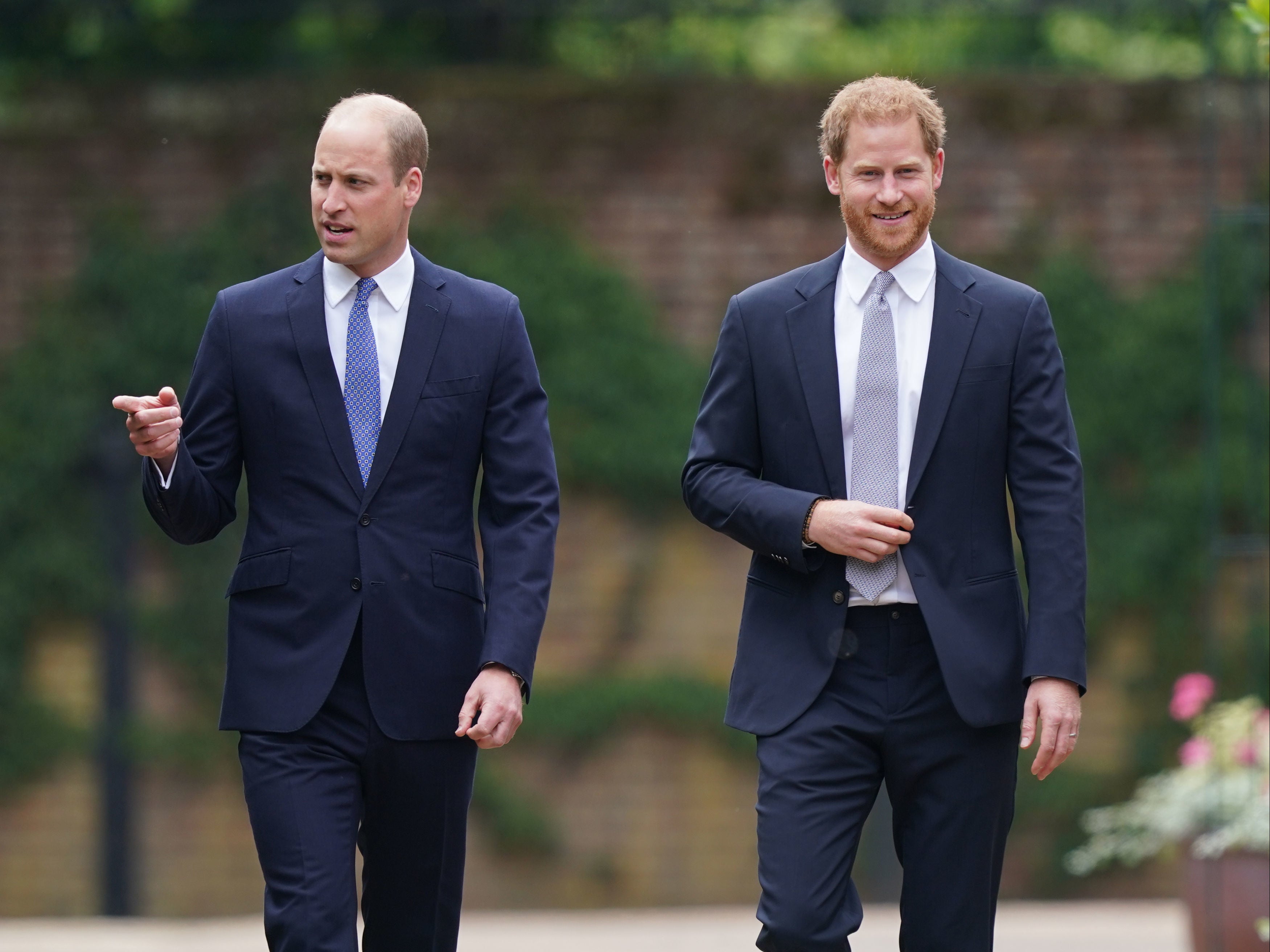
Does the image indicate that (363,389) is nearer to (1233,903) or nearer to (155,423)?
(155,423)

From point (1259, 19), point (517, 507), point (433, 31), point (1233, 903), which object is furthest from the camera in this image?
point (433, 31)

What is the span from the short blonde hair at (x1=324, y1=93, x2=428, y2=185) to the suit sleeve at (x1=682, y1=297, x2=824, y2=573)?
70cm

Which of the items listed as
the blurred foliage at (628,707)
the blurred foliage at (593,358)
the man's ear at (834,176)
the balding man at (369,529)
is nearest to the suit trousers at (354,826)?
the balding man at (369,529)

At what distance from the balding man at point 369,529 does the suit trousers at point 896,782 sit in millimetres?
558

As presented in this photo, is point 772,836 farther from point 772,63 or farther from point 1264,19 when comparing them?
point 772,63

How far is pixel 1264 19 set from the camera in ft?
13.0

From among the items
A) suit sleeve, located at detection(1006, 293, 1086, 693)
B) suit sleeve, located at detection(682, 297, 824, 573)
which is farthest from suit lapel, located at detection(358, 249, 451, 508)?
suit sleeve, located at detection(1006, 293, 1086, 693)

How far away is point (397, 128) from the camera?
11.5 feet

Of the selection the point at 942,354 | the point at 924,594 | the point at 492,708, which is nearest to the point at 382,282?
the point at 492,708

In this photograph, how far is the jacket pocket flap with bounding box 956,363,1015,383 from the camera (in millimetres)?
3449

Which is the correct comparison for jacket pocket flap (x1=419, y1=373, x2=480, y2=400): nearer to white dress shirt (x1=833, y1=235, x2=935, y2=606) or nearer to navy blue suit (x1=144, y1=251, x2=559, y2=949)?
navy blue suit (x1=144, y1=251, x2=559, y2=949)

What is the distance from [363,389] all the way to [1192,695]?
3851 millimetres

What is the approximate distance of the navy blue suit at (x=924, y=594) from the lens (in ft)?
11.0

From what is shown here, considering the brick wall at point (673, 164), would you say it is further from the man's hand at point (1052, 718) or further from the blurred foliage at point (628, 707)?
the man's hand at point (1052, 718)
